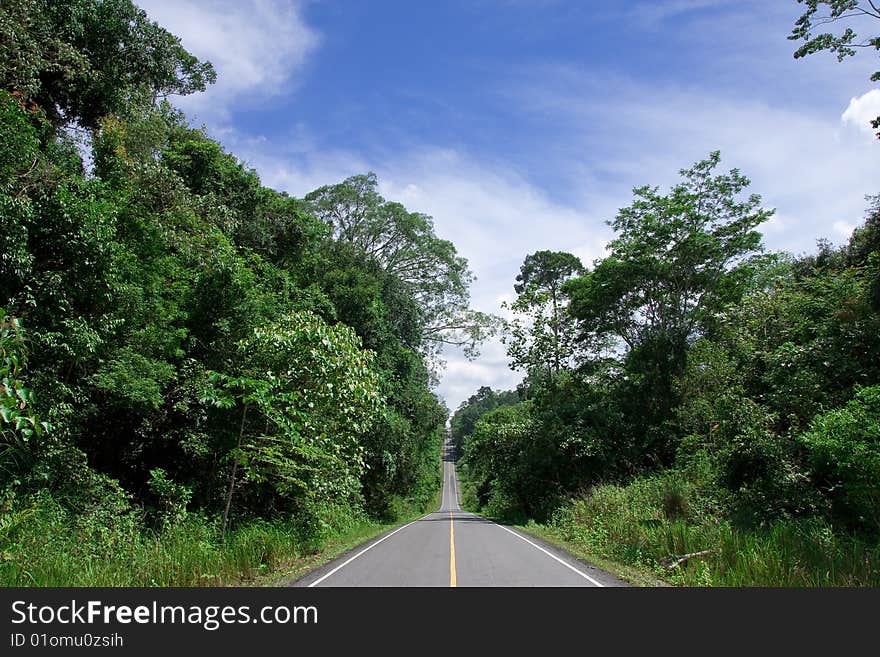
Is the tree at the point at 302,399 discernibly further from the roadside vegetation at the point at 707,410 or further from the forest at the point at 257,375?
the roadside vegetation at the point at 707,410

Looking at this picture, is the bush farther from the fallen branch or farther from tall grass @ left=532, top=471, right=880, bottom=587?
the fallen branch

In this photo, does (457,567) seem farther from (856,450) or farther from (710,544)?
(856,450)

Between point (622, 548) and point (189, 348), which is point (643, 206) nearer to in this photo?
point (622, 548)

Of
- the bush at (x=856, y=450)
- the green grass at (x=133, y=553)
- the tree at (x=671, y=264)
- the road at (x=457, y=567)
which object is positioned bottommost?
the road at (x=457, y=567)

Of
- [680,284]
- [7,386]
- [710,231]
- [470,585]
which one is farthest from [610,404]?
A: [7,386]

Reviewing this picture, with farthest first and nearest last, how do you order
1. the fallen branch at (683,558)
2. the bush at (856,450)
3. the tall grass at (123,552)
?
the fallen branch at (683,558) < the bush at (856,450) < the tall grass at (123,552)

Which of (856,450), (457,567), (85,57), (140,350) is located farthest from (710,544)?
(85,57)

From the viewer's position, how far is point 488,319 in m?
34.3

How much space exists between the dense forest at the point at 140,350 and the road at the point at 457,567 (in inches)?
71.9

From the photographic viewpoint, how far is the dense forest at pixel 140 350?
9.73 metres

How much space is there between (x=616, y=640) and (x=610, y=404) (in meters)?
21.9

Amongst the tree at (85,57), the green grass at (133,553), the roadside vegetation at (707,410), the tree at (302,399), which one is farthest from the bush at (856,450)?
the tree at (85,57)

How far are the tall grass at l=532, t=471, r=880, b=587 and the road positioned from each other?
4.92ft

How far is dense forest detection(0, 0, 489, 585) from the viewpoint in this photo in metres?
9.73
